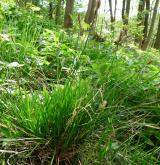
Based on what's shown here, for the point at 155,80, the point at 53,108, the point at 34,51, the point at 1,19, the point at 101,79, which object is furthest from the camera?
the point at 1,19

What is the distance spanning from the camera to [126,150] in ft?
5.58

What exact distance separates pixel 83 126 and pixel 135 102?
2.09ft

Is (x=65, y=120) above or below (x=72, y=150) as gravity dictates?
above

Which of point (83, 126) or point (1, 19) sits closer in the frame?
point (83, 126)

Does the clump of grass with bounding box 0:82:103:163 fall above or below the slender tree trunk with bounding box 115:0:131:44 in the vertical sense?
below

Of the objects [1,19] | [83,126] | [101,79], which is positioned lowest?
[83,126]

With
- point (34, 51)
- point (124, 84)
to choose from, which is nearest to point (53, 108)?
point (124, 84)

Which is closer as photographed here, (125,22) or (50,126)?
(50,126)

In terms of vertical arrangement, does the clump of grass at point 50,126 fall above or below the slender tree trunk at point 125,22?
below

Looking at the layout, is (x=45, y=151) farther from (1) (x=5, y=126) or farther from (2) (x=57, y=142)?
(1) (x=5, y=126)

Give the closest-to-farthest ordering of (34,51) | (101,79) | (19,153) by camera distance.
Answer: (19,153) < (101,79) < (34,51)

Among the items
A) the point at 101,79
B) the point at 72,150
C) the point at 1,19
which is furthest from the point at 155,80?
the point at 1,19

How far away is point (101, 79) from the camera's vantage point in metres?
2.13

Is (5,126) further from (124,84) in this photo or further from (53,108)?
(124,84)
